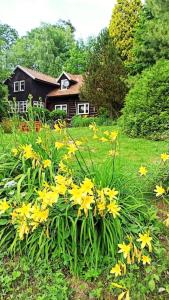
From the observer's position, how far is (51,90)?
98.4ft

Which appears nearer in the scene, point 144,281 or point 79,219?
point 144,281

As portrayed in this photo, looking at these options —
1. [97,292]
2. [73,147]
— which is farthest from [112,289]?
[73,147]

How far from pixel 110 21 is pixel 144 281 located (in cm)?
2165

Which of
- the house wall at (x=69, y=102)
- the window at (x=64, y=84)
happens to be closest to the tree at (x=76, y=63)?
the window at (x=64, y=84)

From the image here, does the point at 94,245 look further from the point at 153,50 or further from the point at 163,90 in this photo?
the point at 153,50

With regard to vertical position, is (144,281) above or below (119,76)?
below

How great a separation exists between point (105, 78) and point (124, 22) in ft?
16.6

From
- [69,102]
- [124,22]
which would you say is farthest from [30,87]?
[124,22]

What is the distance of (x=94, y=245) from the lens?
2525 millimetres

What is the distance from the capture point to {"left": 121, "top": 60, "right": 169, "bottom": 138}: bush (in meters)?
8.78

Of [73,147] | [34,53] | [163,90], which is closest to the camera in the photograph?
[73,147]

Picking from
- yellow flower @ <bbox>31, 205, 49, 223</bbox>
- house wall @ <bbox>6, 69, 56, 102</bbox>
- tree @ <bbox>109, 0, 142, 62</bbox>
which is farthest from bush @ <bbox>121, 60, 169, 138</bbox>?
house wall @ <bbox>6, 69, 56, 102</bbox>

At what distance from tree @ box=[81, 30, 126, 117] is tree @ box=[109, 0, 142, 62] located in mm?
1417

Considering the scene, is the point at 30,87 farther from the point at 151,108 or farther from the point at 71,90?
the point at 151,108
